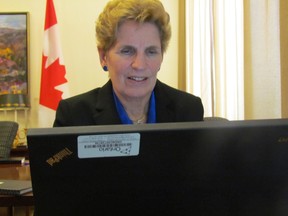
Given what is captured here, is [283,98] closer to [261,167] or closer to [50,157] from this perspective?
[261,167]

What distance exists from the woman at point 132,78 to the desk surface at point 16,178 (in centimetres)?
30

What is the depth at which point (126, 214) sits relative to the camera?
21.5 inches

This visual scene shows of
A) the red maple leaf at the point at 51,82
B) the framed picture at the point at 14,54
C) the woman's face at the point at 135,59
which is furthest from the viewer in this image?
the framed picture at the point at 14,54

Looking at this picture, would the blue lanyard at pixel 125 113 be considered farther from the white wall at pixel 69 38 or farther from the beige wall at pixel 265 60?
the white wall at pixel 69 38

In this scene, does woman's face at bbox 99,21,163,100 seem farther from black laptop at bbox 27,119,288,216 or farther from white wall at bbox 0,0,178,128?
white wall at bbox 0,0,178,128

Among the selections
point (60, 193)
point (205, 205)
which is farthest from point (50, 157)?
point (205, 205)

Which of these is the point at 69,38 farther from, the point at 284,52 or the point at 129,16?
the point at 129,16

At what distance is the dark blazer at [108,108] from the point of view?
1311mm

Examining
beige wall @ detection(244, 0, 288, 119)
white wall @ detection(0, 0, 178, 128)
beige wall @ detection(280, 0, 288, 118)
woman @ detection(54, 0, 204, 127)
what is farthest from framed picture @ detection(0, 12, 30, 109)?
woman @ detection(54, 0, 204, 127)

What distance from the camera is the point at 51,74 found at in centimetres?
425

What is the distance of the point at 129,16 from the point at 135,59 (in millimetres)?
141

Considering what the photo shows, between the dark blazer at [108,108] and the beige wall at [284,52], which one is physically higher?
the beige wall at [284,52]

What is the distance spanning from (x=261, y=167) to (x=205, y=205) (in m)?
0.10

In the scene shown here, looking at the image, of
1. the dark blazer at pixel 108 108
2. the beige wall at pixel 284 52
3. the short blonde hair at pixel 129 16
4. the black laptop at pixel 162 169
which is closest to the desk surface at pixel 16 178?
the dark blazer at pixel 108 108
